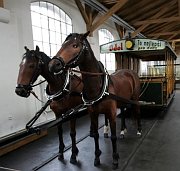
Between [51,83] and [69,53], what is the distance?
2.56 ft

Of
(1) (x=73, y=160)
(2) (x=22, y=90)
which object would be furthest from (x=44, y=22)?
(1) (x=73, y=160)

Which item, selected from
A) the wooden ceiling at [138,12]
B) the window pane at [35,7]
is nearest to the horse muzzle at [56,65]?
the window pane at [35,7]

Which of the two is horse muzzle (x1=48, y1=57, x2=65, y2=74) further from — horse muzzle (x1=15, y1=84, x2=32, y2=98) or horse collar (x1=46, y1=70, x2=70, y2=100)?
horse collar (x1=46, y1=70, x2=70, y2=100)

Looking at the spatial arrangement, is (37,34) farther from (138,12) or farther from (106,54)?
(138,12)

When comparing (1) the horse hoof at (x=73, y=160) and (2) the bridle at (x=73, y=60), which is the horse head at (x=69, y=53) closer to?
(2) the bridle at (x=73, y=60)

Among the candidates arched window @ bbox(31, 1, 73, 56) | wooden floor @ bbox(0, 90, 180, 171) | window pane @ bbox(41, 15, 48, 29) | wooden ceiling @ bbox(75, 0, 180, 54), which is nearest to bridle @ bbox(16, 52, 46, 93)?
wooden floor @ bbox(0, 90, 180, 171)

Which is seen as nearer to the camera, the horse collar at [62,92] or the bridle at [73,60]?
the bridle at [73,60]

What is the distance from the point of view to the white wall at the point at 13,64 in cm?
392

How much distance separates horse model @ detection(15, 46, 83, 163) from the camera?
2.46 meters

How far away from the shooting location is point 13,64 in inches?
164

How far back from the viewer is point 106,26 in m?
9.05

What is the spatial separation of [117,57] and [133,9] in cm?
386

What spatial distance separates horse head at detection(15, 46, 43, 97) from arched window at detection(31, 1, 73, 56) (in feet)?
9.06

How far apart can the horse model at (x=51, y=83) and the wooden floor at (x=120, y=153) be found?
0.26 meters
